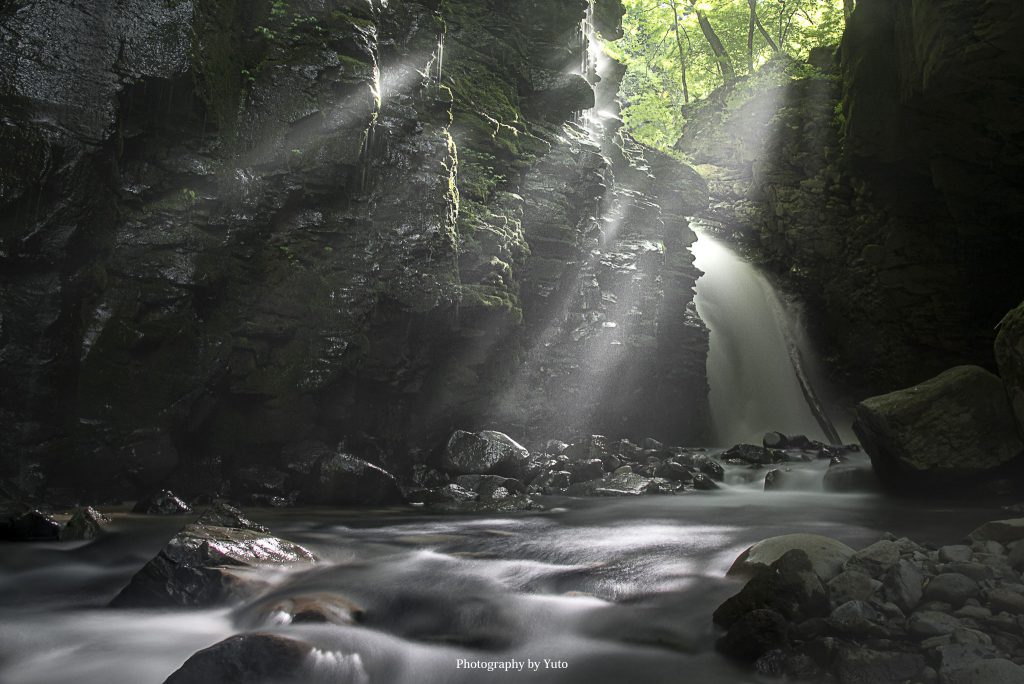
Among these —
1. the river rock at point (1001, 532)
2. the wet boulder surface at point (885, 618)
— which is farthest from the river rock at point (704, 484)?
the wet boulder surface at point (885, 618)

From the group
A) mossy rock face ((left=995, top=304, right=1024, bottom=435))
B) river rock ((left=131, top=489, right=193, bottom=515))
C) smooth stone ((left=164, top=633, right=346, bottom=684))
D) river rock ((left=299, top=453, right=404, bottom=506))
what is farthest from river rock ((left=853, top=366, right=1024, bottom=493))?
river rock ((left=131, top=489, right=193, bottom=515))

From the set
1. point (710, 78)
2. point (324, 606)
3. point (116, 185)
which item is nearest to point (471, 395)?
point (116, 185)

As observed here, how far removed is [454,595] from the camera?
5.68 metres

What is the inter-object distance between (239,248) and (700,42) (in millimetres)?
24802

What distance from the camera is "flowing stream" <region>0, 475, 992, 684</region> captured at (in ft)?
14.7

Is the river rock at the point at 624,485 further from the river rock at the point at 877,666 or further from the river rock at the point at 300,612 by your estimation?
the river rock at the point at 877,666

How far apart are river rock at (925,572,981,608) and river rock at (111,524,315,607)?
183 inches

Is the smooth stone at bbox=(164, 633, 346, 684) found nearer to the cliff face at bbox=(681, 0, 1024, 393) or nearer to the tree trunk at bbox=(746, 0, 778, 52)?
the cliff face at bbox=(681, 0, 1024, 393)

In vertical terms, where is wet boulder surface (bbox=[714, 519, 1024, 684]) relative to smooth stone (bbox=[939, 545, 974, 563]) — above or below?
below

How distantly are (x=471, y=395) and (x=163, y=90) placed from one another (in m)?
6.01

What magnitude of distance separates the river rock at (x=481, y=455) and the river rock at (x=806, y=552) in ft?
16.3

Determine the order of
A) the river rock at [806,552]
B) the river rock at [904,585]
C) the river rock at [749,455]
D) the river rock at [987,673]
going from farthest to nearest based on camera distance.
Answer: the river rock at [749,455], the river rock at [806,552], the river rock at [904,585], the river rock at [987,673]

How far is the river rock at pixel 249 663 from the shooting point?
12.8ft

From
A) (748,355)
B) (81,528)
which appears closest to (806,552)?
(81,528)
